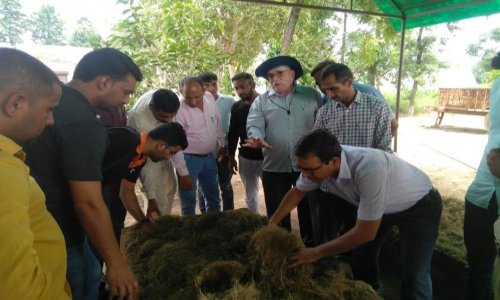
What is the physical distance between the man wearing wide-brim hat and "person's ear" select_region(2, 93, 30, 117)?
2.48 m

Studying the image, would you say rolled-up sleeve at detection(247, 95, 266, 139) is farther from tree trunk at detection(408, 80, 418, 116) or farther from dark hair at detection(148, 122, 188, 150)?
tree trunk at detection(408, 80, 418, 116)

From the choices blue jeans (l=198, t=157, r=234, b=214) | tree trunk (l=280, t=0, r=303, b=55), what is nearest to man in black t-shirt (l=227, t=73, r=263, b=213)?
blue jeans (l=198, t=157, r=234, b=214)

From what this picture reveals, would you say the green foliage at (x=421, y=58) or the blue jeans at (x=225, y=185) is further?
the green foliage at (x=421, y=58)

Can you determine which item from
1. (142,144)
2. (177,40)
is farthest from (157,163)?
(177,40)

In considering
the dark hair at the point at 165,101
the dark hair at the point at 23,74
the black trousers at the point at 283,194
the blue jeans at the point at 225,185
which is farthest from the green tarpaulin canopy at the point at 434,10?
the dark hair at the point at 23,74

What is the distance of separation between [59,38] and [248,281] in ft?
202

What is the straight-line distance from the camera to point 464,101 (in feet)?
44.3

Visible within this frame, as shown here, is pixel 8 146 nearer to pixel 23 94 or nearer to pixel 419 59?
pixel 23 94

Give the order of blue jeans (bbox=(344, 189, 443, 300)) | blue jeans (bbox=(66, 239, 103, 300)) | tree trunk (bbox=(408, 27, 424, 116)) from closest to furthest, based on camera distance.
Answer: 1. blue jeans (bbox=(66, 239, 103, 300))
2. blue jeans (bbox=(344, 189, 443, 300))
3. tree trunk (bbox=(408, 27, 424, 116))

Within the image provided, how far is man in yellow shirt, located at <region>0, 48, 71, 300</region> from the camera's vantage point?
31.7 inches

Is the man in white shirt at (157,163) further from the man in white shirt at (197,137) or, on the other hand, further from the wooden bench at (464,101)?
the wooden bench at (464,101)

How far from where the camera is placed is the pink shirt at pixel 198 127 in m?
3.88

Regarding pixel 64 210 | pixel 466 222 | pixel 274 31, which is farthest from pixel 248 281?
pixel 274 31

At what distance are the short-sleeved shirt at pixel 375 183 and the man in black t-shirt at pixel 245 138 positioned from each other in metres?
1.81
